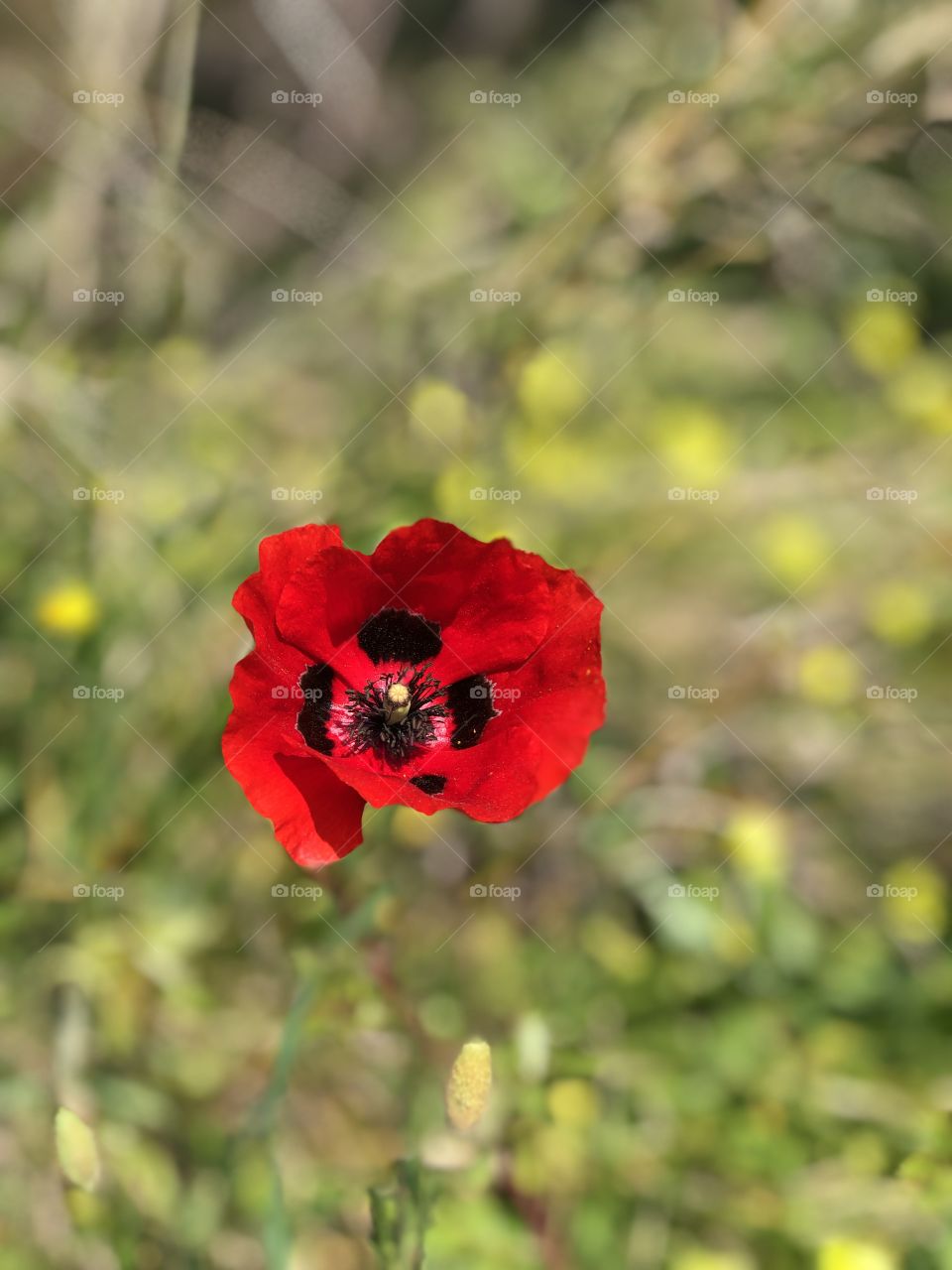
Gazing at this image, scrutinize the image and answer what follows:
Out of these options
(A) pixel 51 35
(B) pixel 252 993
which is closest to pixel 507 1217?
(B) pixel 252 993

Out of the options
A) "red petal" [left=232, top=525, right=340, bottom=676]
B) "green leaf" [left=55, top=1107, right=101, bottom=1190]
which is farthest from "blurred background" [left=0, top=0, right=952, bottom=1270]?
"red petal" [left=232, top=525, right=340, bottom=676]

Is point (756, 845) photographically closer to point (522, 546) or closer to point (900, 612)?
point (900, 612)

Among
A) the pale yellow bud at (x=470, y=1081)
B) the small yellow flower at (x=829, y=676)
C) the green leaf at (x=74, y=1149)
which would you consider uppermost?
the small yellow flower at (x=829, y=676)

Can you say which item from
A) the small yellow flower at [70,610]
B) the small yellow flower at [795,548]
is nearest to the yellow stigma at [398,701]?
the small yellow flower at [70,610]

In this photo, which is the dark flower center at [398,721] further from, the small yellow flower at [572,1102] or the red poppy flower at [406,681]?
the small yellow flower at [572,1102]

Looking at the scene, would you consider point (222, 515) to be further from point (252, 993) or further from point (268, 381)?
point (252, 993)

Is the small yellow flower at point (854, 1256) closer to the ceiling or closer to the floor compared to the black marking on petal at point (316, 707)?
closer to the floor
